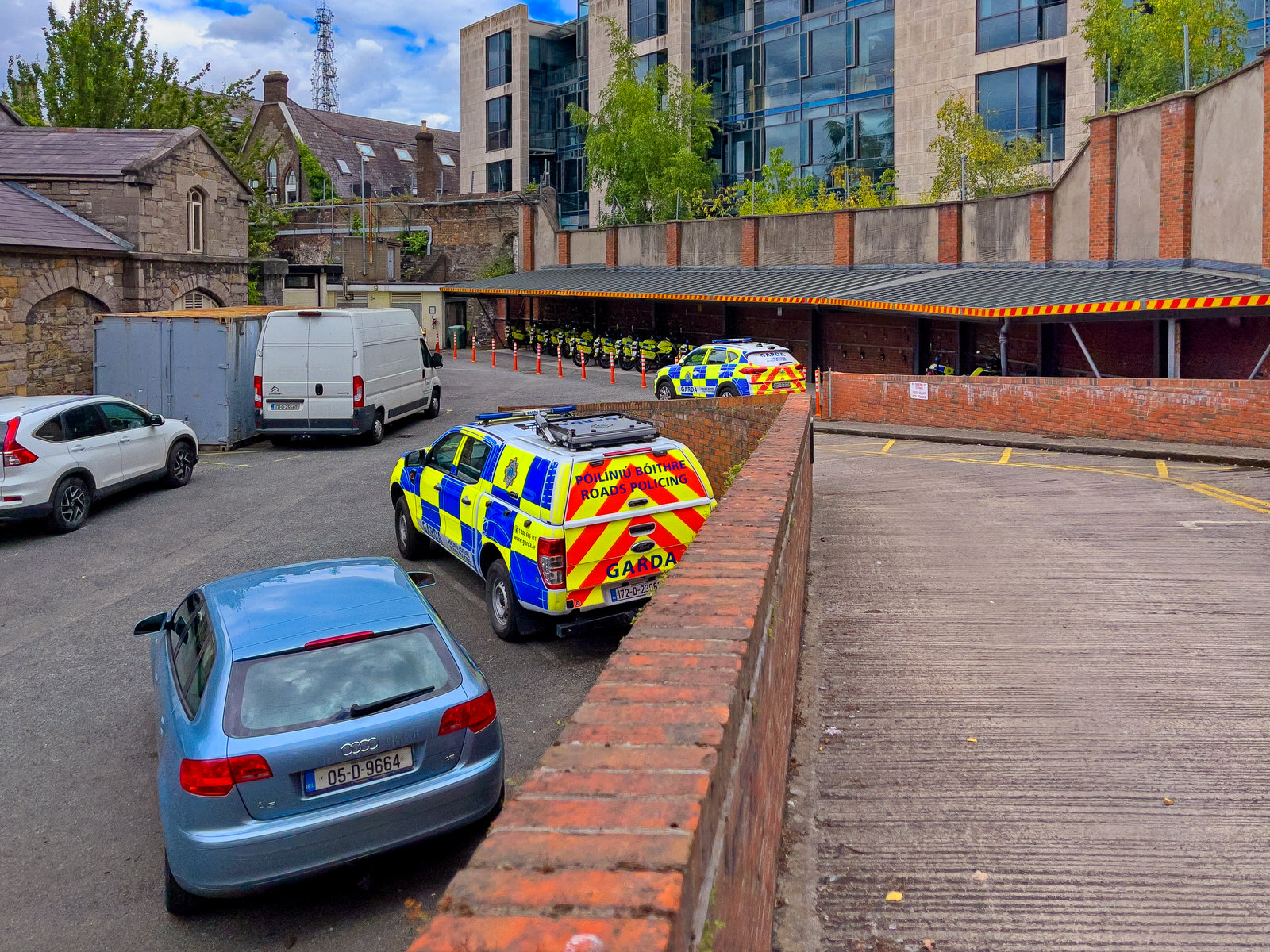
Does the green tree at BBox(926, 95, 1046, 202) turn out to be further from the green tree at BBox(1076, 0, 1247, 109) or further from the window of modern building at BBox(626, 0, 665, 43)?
the window of modern building at BBox(626, 0, 665, 43)

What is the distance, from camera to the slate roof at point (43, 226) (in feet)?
76.0

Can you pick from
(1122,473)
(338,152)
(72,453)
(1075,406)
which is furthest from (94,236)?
(338,152)

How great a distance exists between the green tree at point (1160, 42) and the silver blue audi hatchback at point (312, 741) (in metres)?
29.8

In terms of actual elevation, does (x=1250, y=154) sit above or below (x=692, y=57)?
below

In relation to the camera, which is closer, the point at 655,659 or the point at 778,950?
the point at 655,659

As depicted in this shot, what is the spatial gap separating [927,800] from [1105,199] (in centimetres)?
2315

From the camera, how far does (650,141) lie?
164 ft

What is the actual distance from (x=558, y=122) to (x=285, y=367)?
44.2 m

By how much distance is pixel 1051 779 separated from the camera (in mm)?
5477

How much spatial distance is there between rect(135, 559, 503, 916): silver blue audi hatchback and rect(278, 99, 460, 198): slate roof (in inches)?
2597

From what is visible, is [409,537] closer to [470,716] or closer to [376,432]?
[470,716]

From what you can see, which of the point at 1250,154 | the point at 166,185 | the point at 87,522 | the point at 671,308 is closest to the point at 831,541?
the point at 87,522

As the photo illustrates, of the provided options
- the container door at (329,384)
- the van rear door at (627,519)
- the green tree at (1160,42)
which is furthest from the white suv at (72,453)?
the green tree at (1160,42)

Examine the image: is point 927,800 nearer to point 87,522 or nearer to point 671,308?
point 87,522
